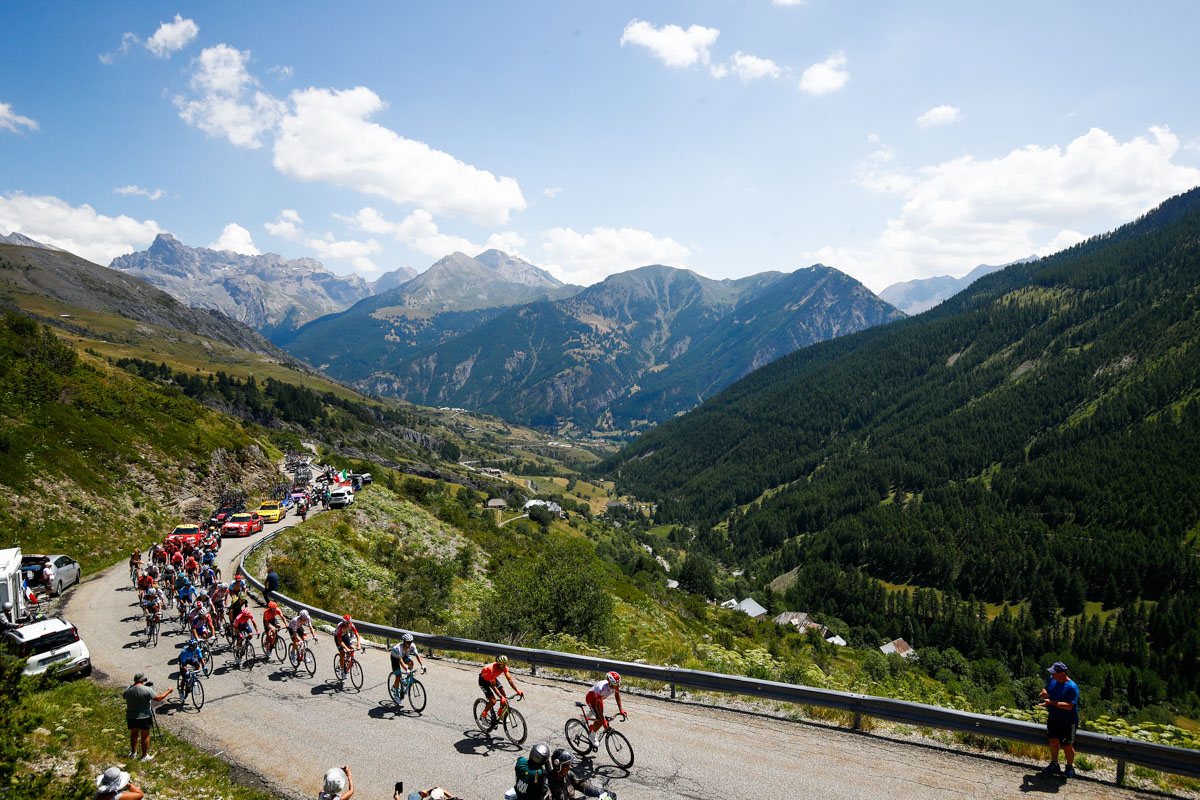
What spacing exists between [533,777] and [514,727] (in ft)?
21.9

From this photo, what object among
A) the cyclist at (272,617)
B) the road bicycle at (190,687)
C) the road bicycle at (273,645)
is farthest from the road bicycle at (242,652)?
the road bicycle at (190,687)

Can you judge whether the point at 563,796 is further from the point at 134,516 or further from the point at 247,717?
the point at 134,516

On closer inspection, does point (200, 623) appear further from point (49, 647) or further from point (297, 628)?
point (49, 647)

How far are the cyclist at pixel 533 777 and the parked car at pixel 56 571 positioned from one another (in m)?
33.1

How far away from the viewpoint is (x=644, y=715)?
17484 millimetres

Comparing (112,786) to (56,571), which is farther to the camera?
(56,571)

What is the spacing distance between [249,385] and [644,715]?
183m

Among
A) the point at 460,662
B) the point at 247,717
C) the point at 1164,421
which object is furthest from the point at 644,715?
the point at 1164,421

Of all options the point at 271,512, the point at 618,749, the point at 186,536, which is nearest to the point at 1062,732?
the point at 618,749

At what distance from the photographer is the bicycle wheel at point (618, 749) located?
14141 mm

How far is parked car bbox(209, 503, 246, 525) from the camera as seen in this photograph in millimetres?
48656

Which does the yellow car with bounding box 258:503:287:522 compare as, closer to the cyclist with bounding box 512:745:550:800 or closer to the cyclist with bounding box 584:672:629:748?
the cyclist with bounding box 584:672:629:748

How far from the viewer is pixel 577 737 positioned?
14.9 meters

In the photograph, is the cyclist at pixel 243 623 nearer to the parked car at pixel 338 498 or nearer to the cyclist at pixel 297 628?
the cyclist at pixel 297 628
